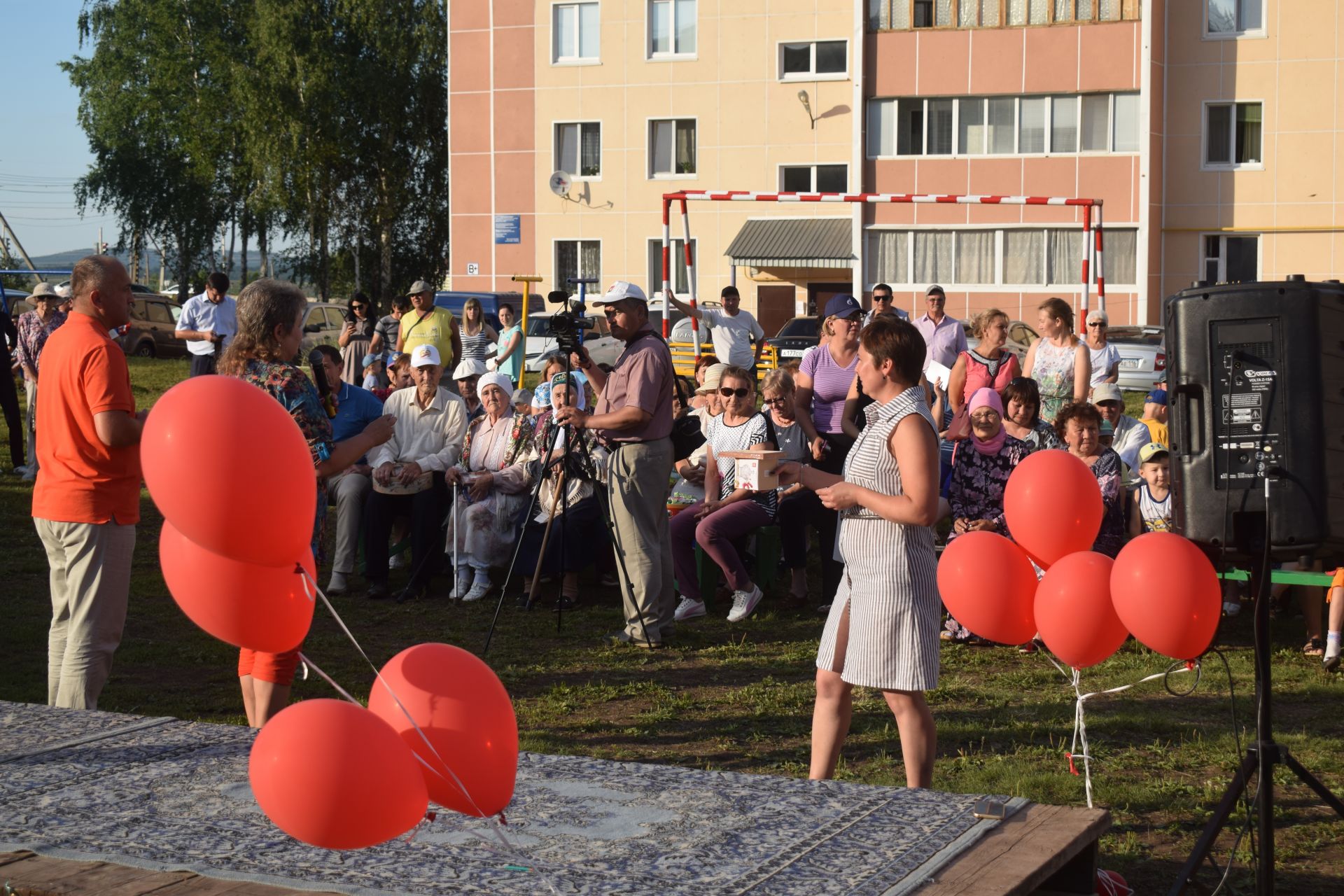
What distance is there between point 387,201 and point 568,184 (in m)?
11.3

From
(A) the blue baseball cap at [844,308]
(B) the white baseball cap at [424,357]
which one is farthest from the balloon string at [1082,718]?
(B) the white baseball cap at [424,357]

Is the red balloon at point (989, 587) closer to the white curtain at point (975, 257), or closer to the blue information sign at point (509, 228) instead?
the white curtain at point (975, 257)

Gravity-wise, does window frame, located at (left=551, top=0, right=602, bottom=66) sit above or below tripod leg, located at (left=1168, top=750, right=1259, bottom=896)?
above

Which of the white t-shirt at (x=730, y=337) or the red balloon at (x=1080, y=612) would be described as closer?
the red balloon at (x=1080, y=612)

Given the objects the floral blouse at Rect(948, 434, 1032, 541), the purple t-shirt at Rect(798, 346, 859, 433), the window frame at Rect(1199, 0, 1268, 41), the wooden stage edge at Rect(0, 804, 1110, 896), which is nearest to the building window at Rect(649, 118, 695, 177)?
the window frame at Rect(1199, 0, 1268, 41)

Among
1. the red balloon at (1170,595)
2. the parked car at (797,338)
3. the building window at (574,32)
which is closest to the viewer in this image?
the red balloon at (1170,595)

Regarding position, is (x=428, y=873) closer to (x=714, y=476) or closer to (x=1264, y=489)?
(x=1264, y=489)

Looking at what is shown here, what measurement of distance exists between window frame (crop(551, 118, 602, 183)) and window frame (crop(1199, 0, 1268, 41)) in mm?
15126

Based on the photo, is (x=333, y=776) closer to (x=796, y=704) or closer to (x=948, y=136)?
(x=796, y=704)

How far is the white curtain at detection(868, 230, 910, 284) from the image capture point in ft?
112

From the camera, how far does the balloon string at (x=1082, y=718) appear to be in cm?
467

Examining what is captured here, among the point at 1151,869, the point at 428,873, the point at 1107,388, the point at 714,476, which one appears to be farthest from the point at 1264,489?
the point at 1107,388

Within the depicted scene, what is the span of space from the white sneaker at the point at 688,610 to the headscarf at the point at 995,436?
80.0 inches

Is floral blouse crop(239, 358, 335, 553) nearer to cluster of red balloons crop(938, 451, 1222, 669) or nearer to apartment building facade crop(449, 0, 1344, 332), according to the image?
cluster of red balloons crop(938, 451, 1222, 669)
